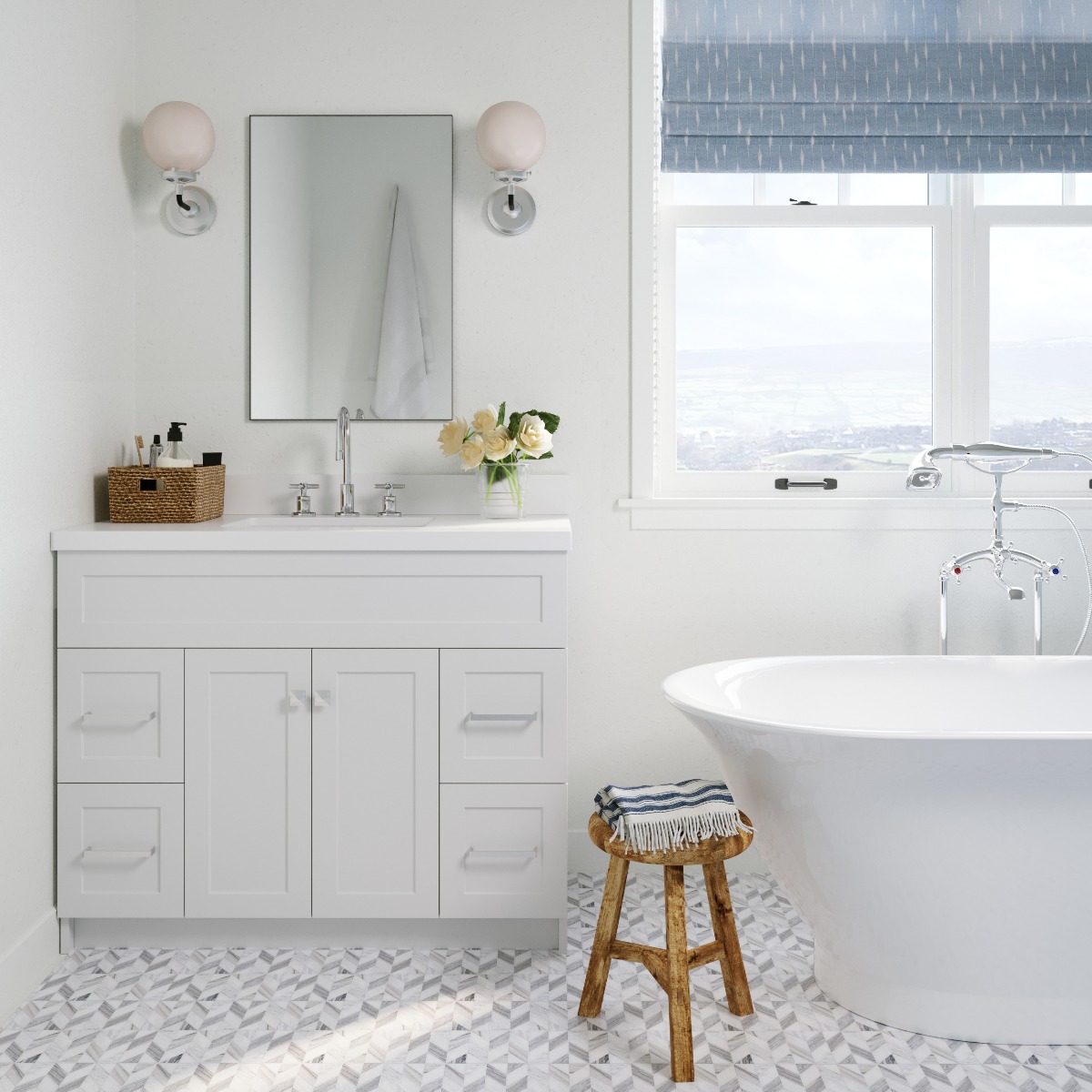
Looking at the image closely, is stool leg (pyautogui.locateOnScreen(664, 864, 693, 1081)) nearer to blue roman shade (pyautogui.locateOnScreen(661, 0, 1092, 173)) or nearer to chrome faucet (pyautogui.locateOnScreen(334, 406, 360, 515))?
chrome faucet (pyautogui.locateOnScreen(334, 406, 360, 515))

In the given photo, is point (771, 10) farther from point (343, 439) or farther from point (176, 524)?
point (176, 524)

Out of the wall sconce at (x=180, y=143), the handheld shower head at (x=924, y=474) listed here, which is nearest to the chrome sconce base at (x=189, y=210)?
the wall sconce at (x=180, y=143)

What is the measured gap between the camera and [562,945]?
85.4 inches

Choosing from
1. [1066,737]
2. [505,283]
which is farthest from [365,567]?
[1066,737]

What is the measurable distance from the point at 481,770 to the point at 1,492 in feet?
3.59

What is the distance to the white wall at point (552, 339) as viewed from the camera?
255 centimetres

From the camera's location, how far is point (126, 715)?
2.12 meters

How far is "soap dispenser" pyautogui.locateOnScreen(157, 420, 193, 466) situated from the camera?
239 cm

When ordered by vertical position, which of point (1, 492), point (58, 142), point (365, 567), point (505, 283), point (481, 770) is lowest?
point (481, 770)

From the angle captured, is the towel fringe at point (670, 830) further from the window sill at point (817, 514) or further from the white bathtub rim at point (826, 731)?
the window sill at point (817, 514)

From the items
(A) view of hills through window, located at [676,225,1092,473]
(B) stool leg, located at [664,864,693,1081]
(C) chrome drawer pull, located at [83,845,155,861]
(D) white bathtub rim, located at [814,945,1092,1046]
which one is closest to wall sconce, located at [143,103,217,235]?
(A) view of hills through window, located at [676,225,1092,473]

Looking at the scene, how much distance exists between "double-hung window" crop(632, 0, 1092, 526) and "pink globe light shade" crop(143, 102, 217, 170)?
112 cm

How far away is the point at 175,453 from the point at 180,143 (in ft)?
2.42

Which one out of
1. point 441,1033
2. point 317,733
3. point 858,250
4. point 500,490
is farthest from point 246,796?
point 858,250
